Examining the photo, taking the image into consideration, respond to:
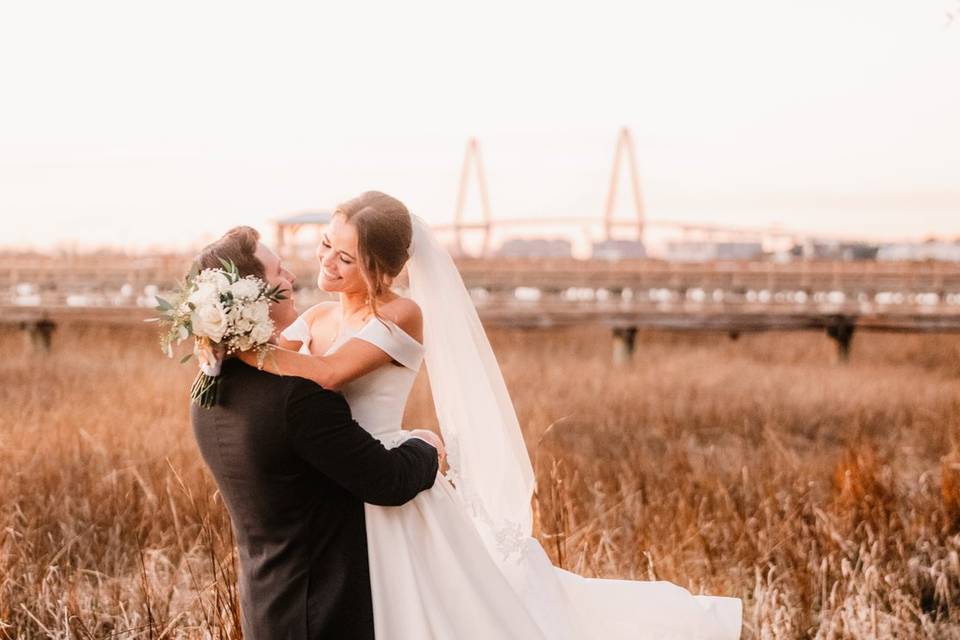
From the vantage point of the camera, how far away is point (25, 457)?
7.41m

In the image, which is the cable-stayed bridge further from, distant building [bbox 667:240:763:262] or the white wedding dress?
the white wedding dress

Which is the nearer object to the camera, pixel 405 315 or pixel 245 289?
pixel 245 289

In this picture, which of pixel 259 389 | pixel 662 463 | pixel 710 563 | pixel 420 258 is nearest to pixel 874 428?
pixel 662 463

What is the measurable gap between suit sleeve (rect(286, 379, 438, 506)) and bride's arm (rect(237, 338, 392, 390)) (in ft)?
0.44

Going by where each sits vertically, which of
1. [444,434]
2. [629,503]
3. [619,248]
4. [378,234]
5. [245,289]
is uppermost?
[378,234]

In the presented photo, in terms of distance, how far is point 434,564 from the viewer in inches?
125

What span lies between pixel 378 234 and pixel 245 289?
53cm

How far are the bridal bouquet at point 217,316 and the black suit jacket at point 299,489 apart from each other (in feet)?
0.19

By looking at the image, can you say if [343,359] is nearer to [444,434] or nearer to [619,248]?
[444,434]

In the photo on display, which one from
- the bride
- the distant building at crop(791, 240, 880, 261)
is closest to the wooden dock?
the distant building at crop(791, 240, 880, 261)

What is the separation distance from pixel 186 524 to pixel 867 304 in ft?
49.4

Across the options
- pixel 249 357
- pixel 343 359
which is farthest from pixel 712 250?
pixel 249 357

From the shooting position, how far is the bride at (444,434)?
3.01 metres

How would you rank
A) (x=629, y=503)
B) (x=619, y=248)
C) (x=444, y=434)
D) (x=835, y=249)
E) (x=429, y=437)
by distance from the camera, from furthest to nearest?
A: (x=835, y=249) < (x=619, y=248) < (x=629, y=503) < (x=444, y=434) < (x=429, y=437)
